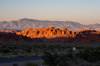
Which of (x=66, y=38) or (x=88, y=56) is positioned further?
(x=66, y=38)

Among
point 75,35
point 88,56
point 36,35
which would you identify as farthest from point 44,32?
point 88,56

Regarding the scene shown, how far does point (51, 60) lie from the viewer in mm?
28828

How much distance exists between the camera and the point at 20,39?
128 m

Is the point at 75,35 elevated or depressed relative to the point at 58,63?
depressed

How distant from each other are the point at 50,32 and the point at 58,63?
12376 centimetres

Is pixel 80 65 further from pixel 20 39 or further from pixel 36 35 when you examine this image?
pixel 36 35

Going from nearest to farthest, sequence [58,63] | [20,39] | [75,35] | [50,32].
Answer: [58,63], [20,39], [75,35], [50,32]

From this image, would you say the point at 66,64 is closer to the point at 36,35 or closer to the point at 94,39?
the point at 94,39

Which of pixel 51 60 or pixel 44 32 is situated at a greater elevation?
pixel 51 60

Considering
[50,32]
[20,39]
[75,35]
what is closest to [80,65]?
[20,39]

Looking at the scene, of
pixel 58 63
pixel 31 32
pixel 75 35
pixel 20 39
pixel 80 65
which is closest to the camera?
pixel 58 63

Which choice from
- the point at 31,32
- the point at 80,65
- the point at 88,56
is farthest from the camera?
the point at 31,32

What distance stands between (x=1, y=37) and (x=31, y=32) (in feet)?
113

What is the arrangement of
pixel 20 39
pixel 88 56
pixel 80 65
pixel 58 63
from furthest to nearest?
pixel 20 39 → pixel 88 56 → pixel 80 65 → pixel 58 63
